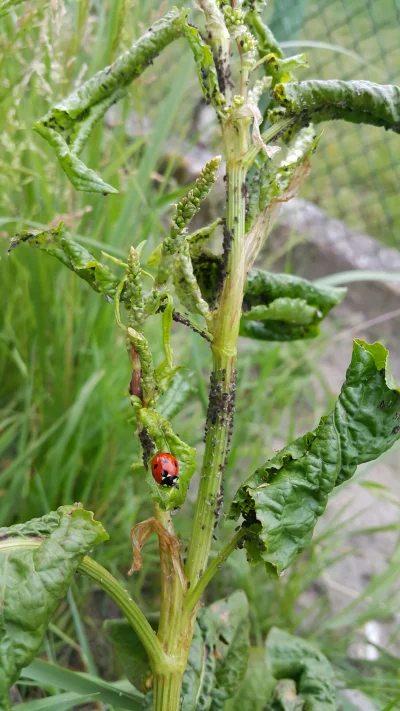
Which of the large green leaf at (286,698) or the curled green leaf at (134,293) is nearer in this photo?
the curled green leaf at (134,293)

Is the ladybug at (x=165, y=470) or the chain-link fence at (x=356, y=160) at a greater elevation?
the chain-link fence at (x=356, y=160)

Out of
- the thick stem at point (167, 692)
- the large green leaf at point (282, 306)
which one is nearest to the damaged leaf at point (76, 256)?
the large green leaf at point (282, 306)

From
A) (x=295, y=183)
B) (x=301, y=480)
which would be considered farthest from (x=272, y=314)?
(x=301, y=480)

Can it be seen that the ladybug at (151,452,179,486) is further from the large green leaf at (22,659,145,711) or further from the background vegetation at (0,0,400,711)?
the background vegetation at (0,0,400,711)

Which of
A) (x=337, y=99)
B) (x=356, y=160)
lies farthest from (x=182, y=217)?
(x=356, y=160)

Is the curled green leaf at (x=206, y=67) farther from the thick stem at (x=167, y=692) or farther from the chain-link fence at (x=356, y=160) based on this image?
the chain-link fence at (x=356, y=160)

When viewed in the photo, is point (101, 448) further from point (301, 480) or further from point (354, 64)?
point (354, 64)
